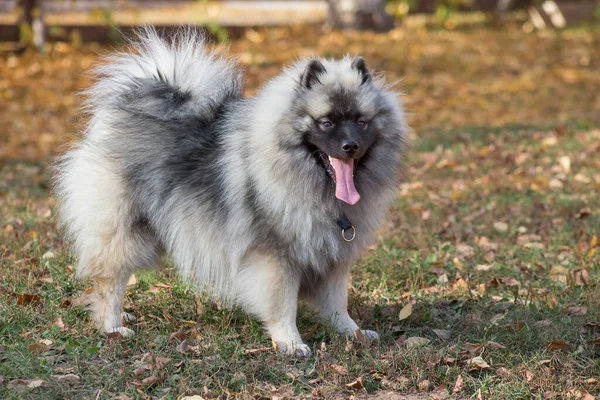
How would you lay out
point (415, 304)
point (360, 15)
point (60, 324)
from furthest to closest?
point (360, 15), point (415, 304), point (60, 324)

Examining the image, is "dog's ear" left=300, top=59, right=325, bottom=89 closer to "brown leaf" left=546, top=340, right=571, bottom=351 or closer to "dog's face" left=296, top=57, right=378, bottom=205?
"dog's face" left=296, top=57, right=378, bottom=205

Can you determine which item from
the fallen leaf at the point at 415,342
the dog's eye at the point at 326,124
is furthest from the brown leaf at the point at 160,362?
the dog's eye at the point at 326,124

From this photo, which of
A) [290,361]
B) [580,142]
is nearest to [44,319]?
[290,361]

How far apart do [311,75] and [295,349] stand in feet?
4.65

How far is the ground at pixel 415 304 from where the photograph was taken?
370 cm

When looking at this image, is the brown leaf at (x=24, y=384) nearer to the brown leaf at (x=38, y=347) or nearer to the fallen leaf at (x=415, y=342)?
the brown leaf at (x=38, y=347)

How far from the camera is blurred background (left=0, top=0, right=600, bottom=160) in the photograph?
1096cm

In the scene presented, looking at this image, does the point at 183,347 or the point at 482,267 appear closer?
the point at 183,347

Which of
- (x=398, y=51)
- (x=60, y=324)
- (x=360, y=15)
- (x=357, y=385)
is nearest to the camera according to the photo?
(x=357, y=385)

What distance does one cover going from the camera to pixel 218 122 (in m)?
4.32

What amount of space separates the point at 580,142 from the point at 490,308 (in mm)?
4588

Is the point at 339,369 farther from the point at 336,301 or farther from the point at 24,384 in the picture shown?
the point at 24,384

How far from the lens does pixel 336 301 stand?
440cm

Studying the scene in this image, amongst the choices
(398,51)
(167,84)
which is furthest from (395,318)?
(398,51)
